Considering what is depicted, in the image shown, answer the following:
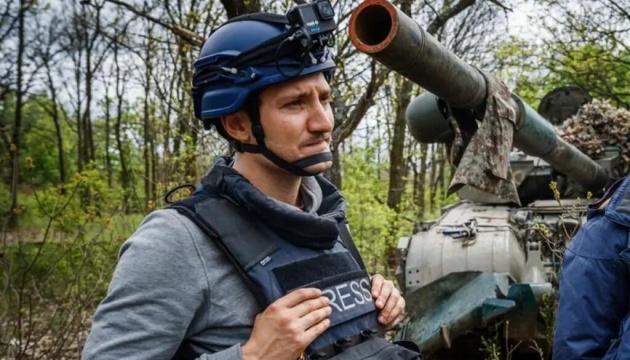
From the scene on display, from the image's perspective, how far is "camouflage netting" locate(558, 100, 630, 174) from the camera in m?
7.75

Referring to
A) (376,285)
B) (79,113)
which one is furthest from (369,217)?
(79,113)

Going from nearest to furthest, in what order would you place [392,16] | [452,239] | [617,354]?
[617,354] < [392,16] < [452,239]

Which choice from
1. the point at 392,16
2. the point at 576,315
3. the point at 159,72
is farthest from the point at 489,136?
the point at 159,72

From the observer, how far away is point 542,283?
6.03 meters

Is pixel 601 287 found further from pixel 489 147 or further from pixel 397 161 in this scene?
pixel 397 161

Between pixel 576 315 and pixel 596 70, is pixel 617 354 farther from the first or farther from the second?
pixel 596 70

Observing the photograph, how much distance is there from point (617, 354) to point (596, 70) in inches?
650

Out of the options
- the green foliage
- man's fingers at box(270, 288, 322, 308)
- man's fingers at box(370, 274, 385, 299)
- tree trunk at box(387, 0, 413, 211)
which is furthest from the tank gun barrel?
tree trunk at box(387, 0, 413, 211)

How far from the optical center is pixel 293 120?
2180 mm

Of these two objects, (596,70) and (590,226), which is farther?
(596,70)

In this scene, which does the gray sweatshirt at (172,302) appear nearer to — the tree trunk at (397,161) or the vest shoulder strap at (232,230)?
the vest shoulder strap at (232,230)

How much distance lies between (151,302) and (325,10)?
A: 999 mm

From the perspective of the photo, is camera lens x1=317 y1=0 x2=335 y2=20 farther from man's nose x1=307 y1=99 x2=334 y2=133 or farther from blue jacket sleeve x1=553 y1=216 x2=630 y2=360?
blue jacket sleeve x1=553 y1=216 x2=630 y2=360

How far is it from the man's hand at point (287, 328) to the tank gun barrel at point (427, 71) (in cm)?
140
